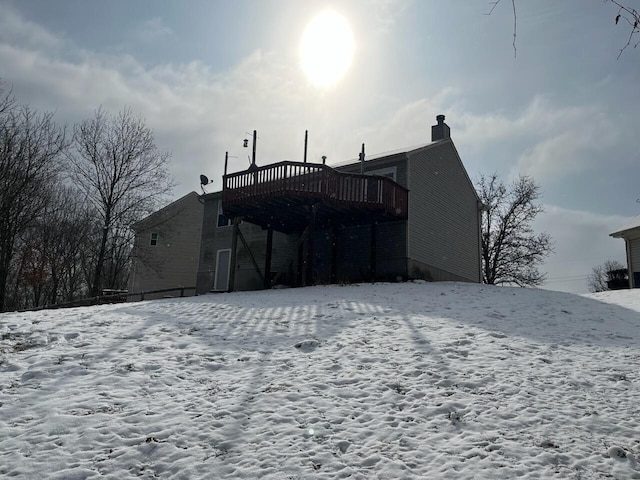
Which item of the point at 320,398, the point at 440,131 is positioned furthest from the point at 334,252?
the point at 320,398

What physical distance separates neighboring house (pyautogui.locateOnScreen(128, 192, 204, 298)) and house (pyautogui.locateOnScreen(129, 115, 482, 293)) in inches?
314

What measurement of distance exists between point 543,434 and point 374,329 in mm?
4457

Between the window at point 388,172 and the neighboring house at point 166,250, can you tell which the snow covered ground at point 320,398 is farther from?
the neighboring house at point 166,250

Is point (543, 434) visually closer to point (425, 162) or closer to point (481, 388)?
point (481, 388)

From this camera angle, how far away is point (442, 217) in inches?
821

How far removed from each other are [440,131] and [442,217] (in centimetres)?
485

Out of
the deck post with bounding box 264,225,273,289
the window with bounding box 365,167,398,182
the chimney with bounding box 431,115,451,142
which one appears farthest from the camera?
the chimney with bounding box 431,115,451,142

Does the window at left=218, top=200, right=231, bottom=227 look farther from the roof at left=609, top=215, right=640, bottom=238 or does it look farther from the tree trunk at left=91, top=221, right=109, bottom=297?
the roof at left=609, top=215, right=640, bottom=238

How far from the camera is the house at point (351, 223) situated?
661 inches

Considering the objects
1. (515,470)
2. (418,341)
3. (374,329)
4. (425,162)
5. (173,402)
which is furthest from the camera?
(425,162)

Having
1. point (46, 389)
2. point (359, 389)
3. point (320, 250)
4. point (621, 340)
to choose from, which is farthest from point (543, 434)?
point (320, 250)

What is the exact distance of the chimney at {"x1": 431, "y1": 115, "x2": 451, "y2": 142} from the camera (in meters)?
22.9

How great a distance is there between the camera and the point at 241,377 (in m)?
6.46

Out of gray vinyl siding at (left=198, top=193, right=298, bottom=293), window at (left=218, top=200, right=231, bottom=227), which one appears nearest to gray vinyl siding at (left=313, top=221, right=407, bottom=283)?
gray vinyl siding at (left=198, top=193, right=298, bottom=293)
